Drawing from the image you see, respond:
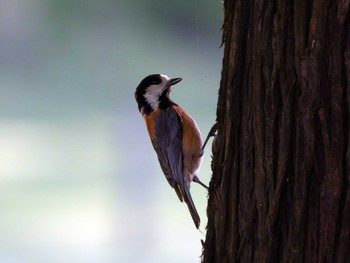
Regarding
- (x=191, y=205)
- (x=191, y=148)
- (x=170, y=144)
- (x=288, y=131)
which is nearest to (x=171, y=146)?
(x=170, y=144)

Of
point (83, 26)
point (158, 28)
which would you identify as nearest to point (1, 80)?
point (83, 26)

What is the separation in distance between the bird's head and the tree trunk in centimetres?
250

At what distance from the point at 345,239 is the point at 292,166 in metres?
0.31

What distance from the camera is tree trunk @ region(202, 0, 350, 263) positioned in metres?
3.36

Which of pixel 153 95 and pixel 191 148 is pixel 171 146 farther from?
pixel 153 95

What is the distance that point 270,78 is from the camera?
346 cm

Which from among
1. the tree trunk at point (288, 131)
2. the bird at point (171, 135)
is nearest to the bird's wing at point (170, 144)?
the bird at point (171, 135)

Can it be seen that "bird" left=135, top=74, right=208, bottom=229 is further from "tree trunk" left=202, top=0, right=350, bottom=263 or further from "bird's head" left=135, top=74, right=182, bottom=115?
"tree trunk" left=202, top=0, right=350, bottom=263

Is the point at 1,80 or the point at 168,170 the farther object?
the point at 1,80

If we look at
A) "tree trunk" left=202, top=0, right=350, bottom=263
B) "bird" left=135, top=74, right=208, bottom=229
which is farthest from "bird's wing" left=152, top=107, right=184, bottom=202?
"tree trunk" left=202, top=0, right=350, bottom=263

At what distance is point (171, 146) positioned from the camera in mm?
6070

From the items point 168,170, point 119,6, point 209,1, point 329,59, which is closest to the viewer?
point 329,59

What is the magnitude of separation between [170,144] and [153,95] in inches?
13.3

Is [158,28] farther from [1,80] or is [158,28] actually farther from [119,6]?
[1,80]
